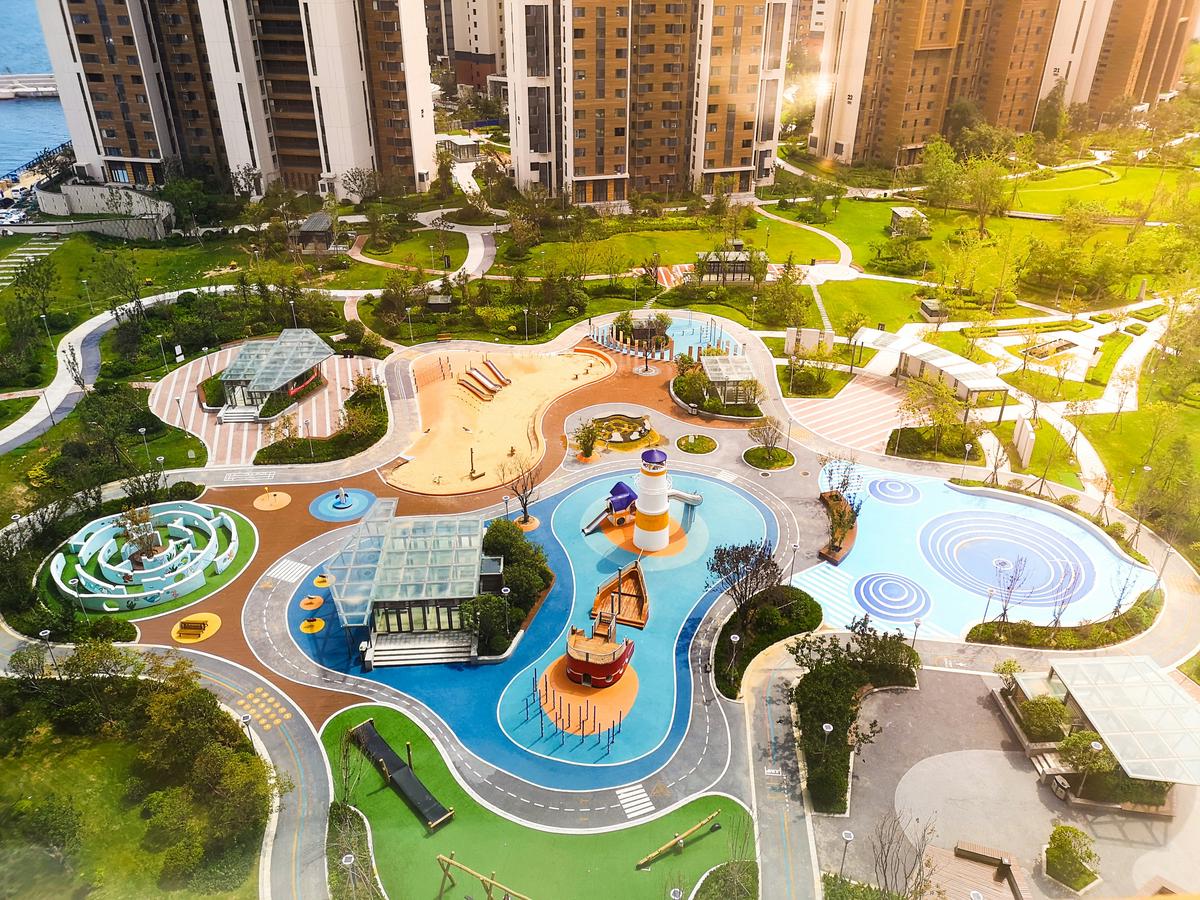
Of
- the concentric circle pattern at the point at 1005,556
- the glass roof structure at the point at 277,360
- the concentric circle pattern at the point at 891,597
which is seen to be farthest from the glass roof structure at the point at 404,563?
the concentric circle pattern at the point at 1005,556

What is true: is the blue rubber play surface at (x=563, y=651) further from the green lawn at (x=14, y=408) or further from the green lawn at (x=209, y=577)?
the green lawn at (x=14, y=408)

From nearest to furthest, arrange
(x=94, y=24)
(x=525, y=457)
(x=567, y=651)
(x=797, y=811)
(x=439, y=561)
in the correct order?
(x=797, y=811) < (x=567, y=651) < (x=439, y=561) < (x=525, y=457) < (x=94, y=24)

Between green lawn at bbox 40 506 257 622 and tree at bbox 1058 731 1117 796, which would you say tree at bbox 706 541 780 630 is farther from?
green lawn at bbox 40 506 257 622

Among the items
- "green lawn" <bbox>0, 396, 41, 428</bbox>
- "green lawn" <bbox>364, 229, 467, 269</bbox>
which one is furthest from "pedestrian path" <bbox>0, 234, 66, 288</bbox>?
"green lawn" <bbox>364, 229, 467, 269</bbox>

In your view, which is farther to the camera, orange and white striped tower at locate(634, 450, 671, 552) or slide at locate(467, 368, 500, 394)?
slide at locate(467, 368, 500, 394)

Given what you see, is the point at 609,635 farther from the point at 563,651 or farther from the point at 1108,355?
the point at 1108,355

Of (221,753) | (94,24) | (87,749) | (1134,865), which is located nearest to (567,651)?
(221,753)

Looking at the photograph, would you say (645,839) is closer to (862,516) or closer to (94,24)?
(862,516)
